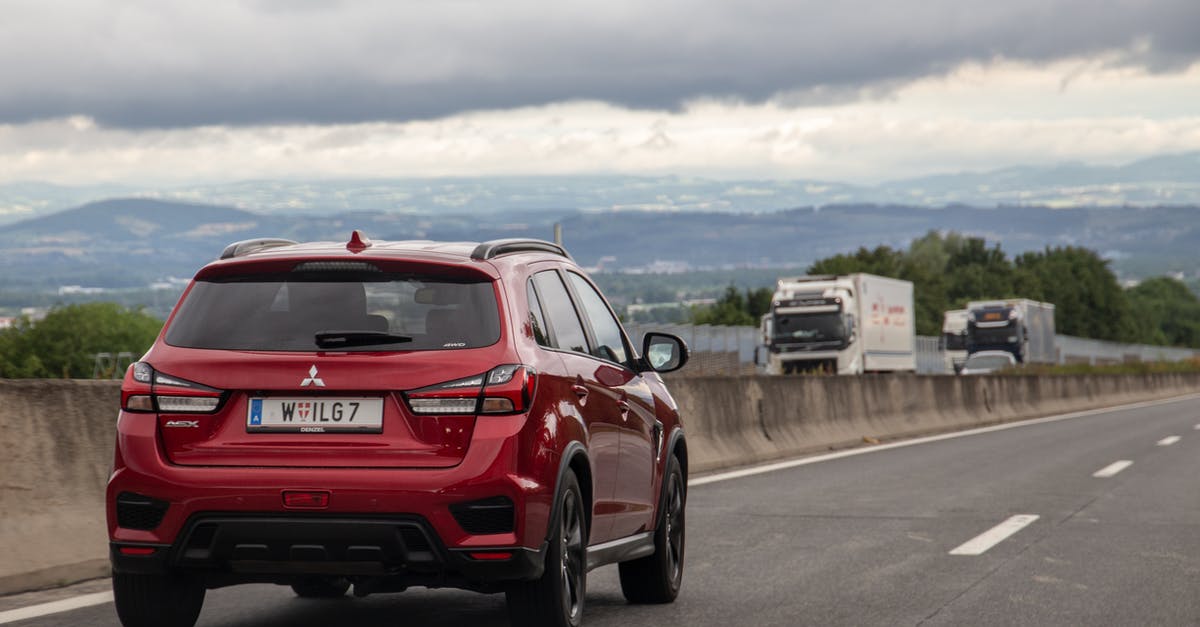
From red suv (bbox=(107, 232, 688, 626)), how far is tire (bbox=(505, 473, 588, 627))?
1 centimetres

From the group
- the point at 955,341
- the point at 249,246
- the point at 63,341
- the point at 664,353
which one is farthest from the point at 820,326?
the point at 63,341

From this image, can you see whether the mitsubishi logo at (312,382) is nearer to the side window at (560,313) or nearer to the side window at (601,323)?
the side window at (560,313)

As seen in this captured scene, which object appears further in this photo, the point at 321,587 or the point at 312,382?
the point at 321,587

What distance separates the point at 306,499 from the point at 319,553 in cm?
18

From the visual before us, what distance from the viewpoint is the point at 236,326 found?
5.96m

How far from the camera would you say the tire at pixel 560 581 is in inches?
239

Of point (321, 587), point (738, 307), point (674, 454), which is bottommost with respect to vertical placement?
point (321, 587)

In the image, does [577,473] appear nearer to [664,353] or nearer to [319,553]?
[319,553]

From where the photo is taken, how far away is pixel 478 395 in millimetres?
5723

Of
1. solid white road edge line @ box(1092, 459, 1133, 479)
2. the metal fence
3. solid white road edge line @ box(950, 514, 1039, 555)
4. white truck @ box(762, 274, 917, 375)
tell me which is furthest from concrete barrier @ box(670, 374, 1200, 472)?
white truck @ box(762, 274, 917, 375)

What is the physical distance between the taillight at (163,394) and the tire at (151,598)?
0.67 metres

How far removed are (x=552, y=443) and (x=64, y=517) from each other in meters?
3.32

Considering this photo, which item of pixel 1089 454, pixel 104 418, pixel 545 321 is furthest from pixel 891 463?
pixel 545 321

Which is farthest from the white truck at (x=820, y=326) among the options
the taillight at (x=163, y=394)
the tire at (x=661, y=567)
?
the taillight at (x=163, y=394)
